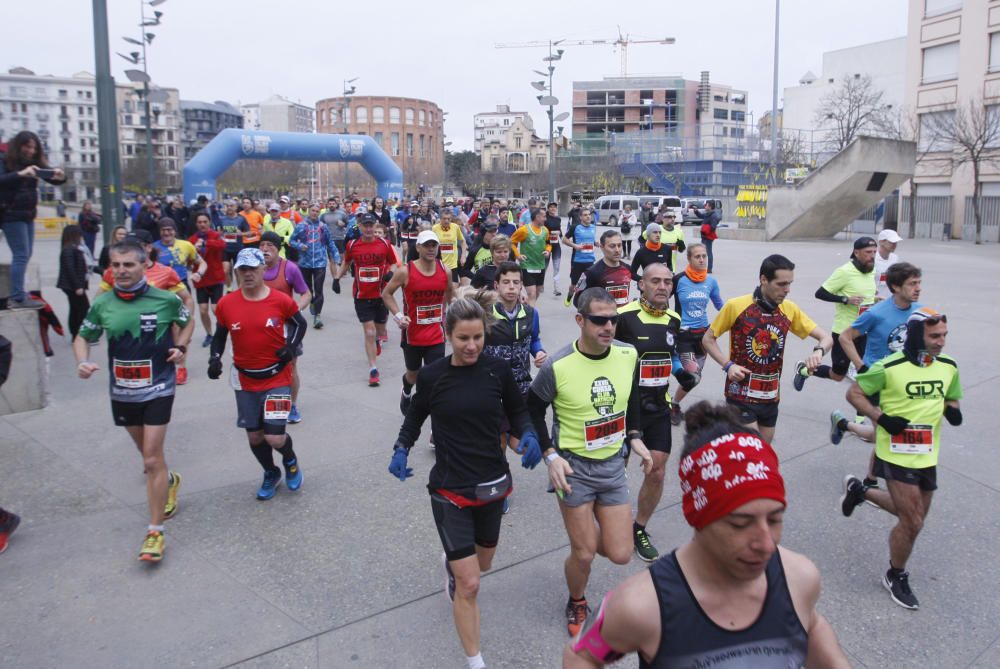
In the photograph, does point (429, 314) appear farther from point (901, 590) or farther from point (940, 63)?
point (940, 63)

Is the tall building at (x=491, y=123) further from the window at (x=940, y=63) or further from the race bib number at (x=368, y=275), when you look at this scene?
the race bib number at (x=368, y=275)

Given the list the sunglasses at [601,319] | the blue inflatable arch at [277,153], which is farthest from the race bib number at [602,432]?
the blue inflatable arch at [277,153]

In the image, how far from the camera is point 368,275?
8.99 m

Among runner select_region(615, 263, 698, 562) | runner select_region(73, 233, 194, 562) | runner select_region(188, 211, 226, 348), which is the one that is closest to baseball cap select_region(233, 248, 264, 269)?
runner select_region(73, 233, 194, 562)

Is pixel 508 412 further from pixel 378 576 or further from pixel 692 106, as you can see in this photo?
pixel 692 106

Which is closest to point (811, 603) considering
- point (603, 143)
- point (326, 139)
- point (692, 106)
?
point (326, 139)

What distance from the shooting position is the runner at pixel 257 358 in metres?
5.30

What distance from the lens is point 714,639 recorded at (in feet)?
5.83

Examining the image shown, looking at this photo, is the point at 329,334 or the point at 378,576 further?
the point at 329,334

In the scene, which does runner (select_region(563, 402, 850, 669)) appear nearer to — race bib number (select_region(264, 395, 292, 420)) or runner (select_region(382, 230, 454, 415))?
race bib number (select_region(264, 395, 292, 420))

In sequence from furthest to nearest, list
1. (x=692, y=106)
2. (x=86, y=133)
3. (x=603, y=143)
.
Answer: (x=86, y=133) < (x=692, y=106) < (x=603, y=143)

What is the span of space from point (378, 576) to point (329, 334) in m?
7.89

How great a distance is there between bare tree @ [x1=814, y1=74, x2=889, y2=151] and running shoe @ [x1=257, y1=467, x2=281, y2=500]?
39.3m

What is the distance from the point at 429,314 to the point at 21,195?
14.8ft
